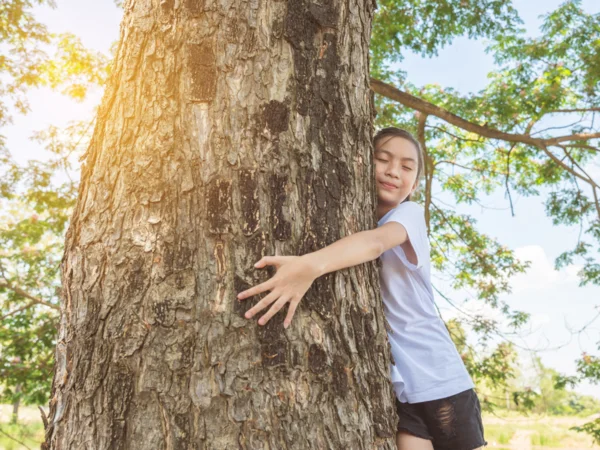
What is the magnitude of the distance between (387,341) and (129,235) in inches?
37.6

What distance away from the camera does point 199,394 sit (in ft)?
4.54

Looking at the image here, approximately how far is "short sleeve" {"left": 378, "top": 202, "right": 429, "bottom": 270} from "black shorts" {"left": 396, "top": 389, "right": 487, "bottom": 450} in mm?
557

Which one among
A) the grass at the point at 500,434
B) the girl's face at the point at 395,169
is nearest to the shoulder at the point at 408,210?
the girl's face at the point at 395,169

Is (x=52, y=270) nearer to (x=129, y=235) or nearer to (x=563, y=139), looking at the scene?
(x=129, y=235)

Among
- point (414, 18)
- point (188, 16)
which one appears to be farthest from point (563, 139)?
point (188, 16)

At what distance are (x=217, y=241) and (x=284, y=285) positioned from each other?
0.24 meters

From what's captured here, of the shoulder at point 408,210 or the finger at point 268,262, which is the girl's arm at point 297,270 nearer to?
the finger at point 268,262

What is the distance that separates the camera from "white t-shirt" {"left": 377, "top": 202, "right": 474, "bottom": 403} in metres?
1.91

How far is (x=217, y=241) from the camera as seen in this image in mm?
1469

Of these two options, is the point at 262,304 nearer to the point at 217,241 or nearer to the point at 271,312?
the point at 271,312

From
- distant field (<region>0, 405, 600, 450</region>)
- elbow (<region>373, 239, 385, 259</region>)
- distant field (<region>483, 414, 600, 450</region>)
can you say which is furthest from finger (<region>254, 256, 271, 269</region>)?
distant field (<region>483, 414, 600, 450</region>)

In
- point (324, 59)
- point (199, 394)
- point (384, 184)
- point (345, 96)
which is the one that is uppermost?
point (324, 59)

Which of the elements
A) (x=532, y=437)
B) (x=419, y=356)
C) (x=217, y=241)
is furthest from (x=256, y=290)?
(x=532, y=437)

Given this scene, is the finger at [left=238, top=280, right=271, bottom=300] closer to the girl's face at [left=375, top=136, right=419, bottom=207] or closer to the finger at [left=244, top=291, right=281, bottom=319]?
the finger at [left=244, top=291, right=281, bottom=319]
